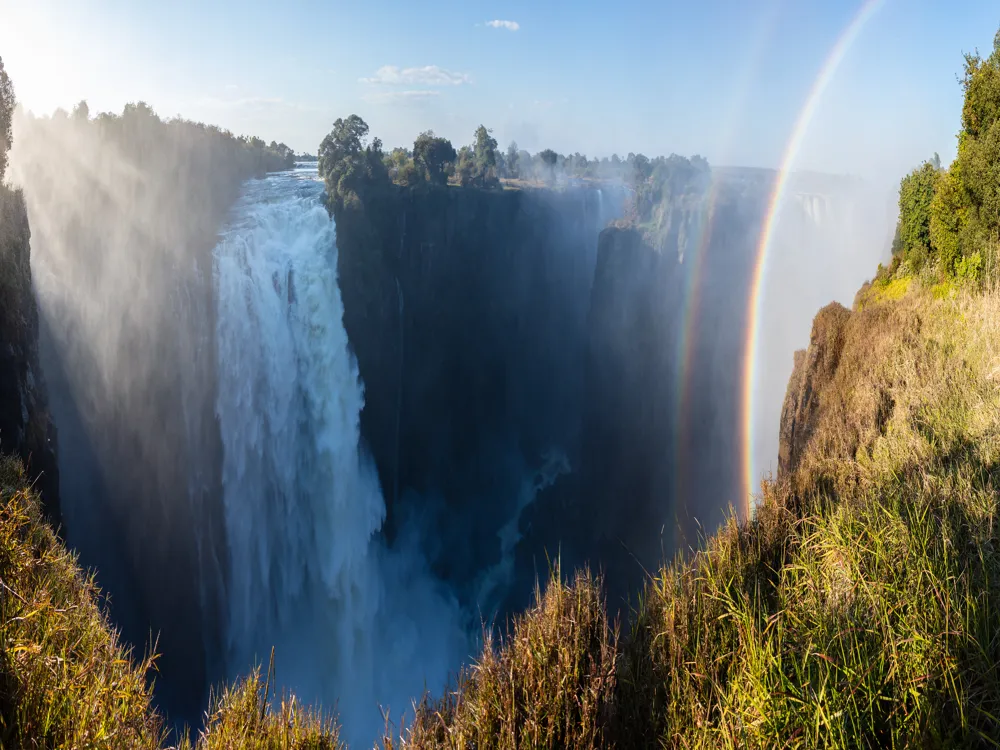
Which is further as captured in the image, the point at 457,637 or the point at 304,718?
the point at 457,637

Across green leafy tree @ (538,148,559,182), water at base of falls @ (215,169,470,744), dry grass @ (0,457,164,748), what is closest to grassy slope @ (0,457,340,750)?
dry grass @ (0,457,164,748)

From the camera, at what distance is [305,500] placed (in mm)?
23391

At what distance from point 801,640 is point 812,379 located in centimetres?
852

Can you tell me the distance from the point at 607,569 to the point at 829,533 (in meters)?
23.8

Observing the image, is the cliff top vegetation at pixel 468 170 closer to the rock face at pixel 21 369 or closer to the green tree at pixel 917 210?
the rock face at pixel 21 369

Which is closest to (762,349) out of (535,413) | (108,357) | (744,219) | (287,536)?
(744,219)

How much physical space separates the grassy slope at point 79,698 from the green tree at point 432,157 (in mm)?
28686

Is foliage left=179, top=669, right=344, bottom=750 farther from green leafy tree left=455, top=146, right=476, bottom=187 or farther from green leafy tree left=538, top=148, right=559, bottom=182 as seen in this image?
green leafy tree left=538, top=148, right=559, bottom=182

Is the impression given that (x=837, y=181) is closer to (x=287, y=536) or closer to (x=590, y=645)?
(x=287, y=536)

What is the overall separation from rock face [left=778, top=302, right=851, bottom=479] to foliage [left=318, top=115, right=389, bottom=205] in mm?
20580

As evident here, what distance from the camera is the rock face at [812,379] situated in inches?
421

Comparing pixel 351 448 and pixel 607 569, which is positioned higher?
pixel 351 448

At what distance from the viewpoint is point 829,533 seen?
15.6 feet

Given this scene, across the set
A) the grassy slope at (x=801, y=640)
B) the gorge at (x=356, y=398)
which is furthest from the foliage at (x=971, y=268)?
the gorge at (x=356, y=398)
